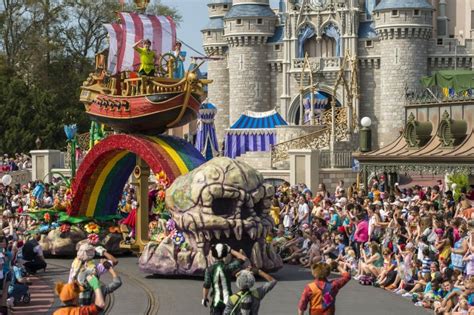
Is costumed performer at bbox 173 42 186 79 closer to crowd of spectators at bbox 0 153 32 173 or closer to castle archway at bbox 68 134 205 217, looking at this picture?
castle archway at bbox 68 134 205 217

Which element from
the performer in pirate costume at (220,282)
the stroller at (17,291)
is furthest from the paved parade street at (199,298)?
the performer in pirate costume at (220,282)

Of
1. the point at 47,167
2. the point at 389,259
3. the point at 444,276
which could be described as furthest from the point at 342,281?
the point at 47,167

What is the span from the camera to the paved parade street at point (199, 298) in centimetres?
1484

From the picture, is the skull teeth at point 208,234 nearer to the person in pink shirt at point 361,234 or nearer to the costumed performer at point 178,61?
the person in pink shirt at point 361,234

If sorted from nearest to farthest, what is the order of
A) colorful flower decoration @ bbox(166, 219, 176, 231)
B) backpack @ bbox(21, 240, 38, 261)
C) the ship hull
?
colorful flower decoration @ bbox(166, 219, 176, 231), backpack @ bbox(21, 240, 38, 261), the ship hull

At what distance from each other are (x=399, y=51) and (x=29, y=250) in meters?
36.1

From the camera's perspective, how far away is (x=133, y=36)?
22.9 metres

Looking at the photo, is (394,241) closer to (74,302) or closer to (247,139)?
(74,302)

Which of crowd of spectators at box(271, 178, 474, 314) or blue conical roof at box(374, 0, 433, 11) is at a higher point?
blue conical roof at box(374, 0, 433, 11)

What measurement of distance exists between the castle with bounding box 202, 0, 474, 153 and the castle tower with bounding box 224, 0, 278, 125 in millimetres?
48

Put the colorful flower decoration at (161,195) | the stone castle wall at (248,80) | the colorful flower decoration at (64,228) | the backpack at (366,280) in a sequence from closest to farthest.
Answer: the backpack at (366,280) → the colorful flower decoration at (161,195) → the colorful flower decoration at (64,228) → the stone castle wall at (248,80)

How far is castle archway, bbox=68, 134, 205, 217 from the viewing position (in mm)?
19484

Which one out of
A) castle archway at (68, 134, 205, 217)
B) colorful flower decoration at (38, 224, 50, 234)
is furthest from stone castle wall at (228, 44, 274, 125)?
colorful flower decoration at (38, 224, 50, 234)

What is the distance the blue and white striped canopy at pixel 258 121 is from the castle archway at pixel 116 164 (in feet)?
81.9
